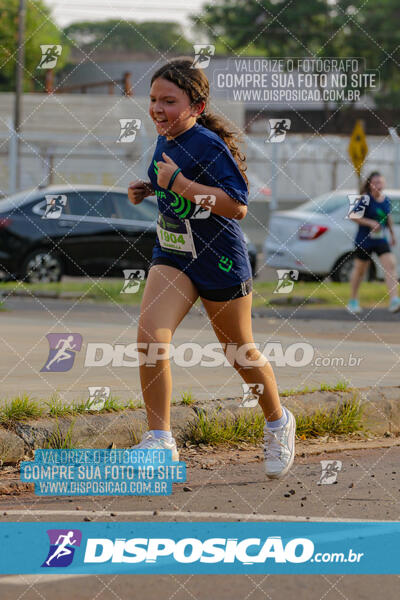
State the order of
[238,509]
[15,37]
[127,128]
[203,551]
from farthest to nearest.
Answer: [15,37]
[127,128]
[238,509]
[203,551]

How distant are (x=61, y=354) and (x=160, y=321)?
292 cm

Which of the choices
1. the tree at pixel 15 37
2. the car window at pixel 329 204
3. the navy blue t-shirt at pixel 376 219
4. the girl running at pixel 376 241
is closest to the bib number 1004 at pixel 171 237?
the girl running at pixel 376 241

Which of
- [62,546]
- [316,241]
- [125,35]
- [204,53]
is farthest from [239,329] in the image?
[125,35]

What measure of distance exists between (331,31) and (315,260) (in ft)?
117

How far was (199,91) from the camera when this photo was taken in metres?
5.77

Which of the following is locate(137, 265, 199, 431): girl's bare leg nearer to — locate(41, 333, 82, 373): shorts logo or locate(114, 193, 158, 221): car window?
locate(41, 333, 82, 373): shorts logo

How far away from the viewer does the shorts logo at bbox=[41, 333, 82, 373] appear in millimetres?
8203

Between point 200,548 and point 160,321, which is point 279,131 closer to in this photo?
point 160,321

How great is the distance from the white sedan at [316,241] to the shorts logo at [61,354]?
9.23 m

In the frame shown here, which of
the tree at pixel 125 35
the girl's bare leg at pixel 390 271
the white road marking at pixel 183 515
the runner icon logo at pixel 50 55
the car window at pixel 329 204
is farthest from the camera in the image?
the tree at pixel 125 35

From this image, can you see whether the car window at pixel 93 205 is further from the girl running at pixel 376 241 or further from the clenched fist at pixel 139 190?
the clenched fist at pixel 139 190

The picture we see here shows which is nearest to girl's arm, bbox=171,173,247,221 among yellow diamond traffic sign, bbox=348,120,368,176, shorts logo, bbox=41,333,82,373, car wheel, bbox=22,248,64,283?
shorts logo, bbox=41,333,82,373

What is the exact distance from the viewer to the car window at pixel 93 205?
17.6 metres

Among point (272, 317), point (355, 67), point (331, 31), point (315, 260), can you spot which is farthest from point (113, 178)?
point (331, 31)
